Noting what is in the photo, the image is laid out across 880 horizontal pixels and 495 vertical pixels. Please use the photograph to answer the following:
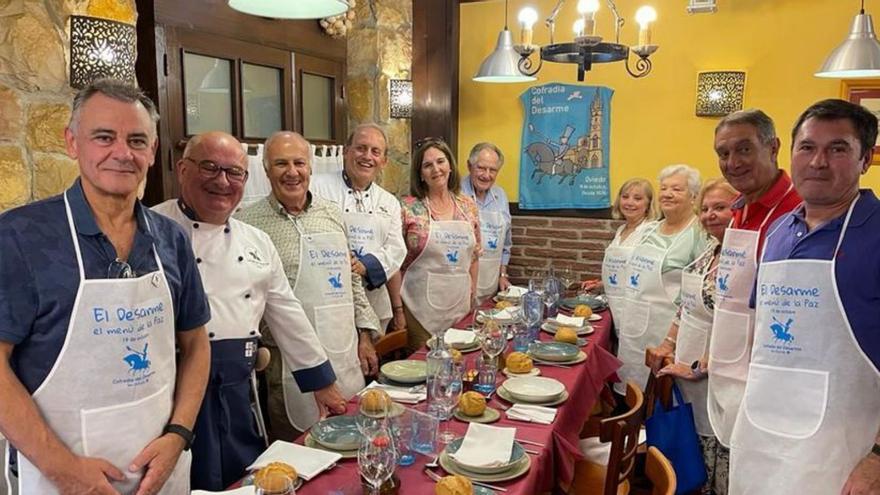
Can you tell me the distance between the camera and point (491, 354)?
214 centimetres

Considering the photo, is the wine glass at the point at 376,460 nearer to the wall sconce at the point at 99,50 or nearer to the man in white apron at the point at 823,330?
the man in white apron at the point at 823,330

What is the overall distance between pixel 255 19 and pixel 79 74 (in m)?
1.30

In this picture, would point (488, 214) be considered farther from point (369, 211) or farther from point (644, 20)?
point (644, 20)

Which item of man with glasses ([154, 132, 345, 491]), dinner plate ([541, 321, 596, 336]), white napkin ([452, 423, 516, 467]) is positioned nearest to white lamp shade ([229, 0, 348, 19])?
man with glasses ([154, 132, 345, 491])

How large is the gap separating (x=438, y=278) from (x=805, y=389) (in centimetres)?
191

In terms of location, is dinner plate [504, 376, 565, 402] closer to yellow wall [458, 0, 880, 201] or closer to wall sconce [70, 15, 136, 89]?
wall sconce [70, 15, 136, 89]


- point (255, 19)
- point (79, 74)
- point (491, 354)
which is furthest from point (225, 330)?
point (255, 19)

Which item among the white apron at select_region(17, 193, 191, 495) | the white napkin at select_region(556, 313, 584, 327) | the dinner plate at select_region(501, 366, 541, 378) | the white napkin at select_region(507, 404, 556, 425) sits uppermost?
the white apron at select_region(17, 193, 191, 495)

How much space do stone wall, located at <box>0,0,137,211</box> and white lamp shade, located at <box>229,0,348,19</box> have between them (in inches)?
36.5

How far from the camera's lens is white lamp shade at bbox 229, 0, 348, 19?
1.70 m

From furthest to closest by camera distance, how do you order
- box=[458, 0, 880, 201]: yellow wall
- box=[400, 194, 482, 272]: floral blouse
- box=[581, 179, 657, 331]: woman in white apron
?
box=[458, 0, 880, 201]: yellow wall → box=[581, 179, 657, 331]: woman in white apron → box=[400, 194, 482, 272]: floral blouse

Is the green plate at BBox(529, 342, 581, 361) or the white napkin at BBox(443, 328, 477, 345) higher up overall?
the white napkin at BBox(443, 328, 477, 345)

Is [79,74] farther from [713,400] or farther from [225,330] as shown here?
[713,400]

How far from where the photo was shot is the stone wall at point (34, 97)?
6.78 feet
